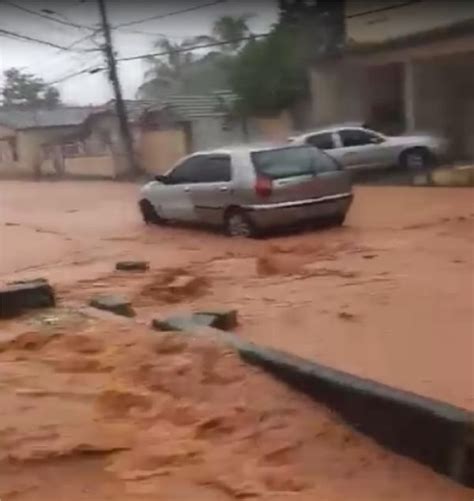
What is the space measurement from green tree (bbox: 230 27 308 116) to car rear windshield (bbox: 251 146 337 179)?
328 centimetres

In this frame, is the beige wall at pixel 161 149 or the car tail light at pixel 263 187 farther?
the car tail light at pixel 263 187

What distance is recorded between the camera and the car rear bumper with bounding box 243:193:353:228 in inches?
380

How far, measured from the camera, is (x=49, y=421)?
12.3 feet

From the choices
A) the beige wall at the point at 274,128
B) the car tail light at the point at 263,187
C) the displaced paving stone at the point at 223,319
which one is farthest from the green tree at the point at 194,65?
the car tail light at the point at 263,187

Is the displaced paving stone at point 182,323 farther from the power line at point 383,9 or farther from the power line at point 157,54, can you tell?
the power line at point 383,9

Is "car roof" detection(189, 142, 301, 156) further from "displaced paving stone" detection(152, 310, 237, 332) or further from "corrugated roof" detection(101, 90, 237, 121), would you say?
"displaced paving stone" detection(152, 310, 237, 332)

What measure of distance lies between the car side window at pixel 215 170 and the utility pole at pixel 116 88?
3.36 ft

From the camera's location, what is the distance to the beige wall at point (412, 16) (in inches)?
199

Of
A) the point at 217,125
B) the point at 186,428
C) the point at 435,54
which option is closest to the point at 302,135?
the point at 217,125

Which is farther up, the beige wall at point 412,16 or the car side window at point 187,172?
the beige wall at point 412,16

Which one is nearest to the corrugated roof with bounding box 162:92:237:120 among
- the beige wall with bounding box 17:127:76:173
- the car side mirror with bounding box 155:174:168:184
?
the beige wall with bounding box 17:127:76:173

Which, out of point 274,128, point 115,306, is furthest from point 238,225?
point 115,306

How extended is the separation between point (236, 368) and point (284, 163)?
219 inches

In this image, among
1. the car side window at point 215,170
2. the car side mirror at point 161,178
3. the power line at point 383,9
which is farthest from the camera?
the car side mirror at point 161,178
